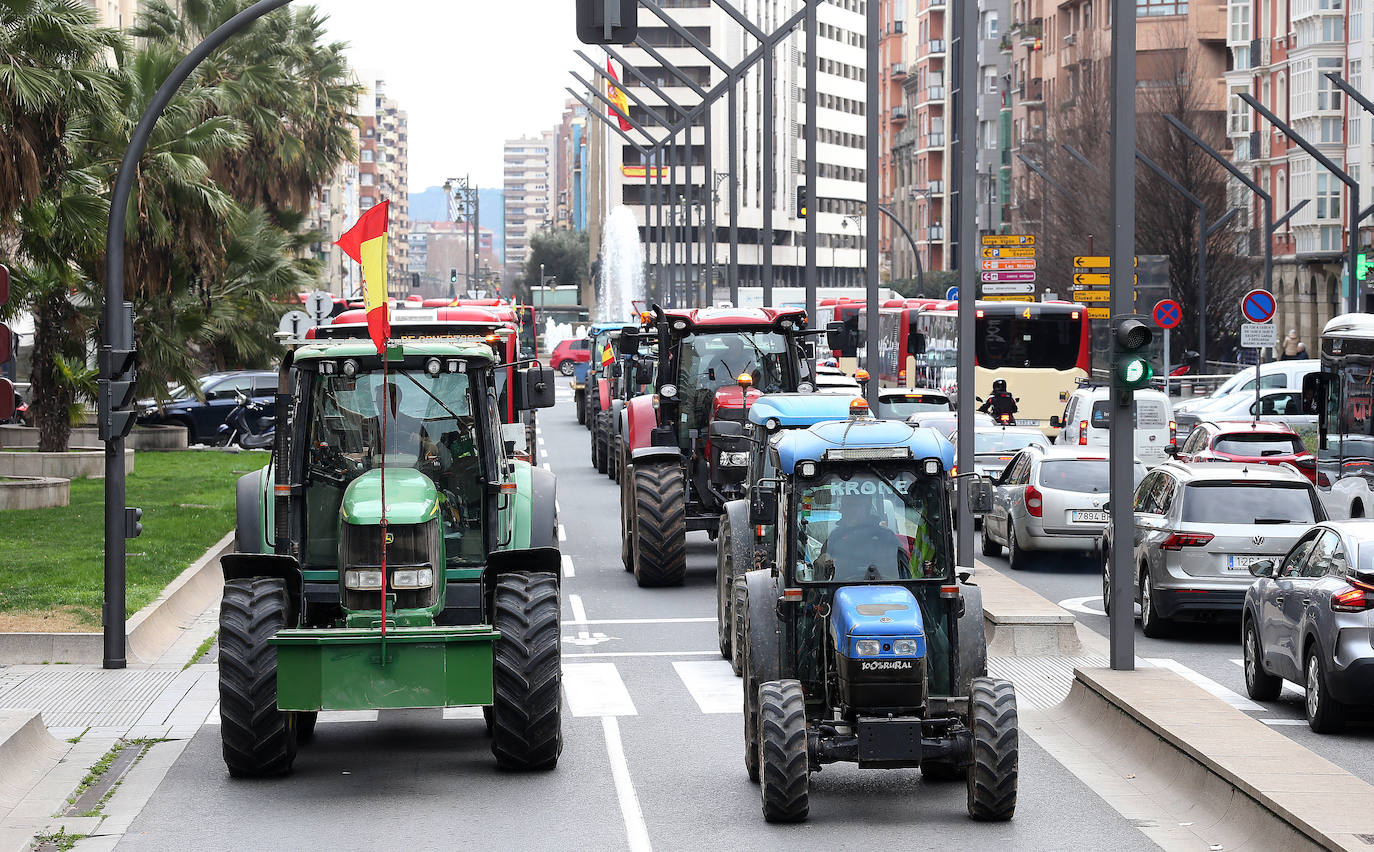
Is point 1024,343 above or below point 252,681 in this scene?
above

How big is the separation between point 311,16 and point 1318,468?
1318 inches

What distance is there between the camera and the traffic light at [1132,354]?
46.4 feet

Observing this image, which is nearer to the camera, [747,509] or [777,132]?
[747,509]

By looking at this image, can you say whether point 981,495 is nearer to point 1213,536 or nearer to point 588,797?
point 588,797

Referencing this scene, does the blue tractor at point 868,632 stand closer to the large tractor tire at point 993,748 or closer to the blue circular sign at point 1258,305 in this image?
the large tractor tire at point 993,748

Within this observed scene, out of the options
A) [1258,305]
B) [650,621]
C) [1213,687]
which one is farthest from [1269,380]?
[1213,687]

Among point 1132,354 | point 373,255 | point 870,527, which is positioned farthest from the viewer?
point 1132,354

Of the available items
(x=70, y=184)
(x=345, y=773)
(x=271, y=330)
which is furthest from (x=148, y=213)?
(x=345, y=773)

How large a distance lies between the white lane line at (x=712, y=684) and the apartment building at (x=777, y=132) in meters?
118

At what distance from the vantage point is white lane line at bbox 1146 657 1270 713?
1515cm

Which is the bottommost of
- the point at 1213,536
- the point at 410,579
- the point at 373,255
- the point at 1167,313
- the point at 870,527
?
the point at 1213,536

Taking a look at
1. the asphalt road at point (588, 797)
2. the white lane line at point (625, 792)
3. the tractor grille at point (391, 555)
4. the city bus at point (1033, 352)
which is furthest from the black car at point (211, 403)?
the tractor grille at point (391, 555)

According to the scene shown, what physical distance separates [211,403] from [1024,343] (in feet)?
62.8

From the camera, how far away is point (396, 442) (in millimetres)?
12906
